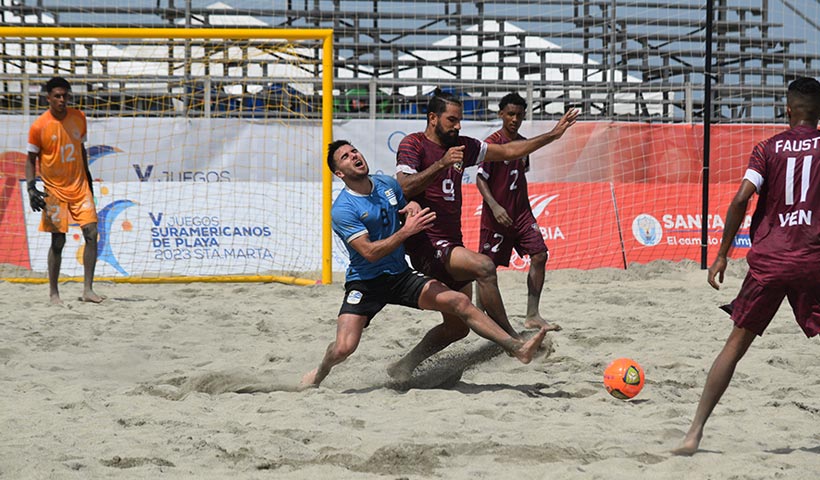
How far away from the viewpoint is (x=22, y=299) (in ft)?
27.9

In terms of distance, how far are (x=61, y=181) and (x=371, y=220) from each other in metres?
4.44

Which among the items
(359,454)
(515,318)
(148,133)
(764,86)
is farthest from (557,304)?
(764,86)

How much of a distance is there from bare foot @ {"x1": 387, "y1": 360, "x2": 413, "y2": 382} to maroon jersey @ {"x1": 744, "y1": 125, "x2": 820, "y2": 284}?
215cm

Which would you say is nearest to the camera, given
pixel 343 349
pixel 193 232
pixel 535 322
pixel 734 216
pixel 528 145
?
pixel 734 216

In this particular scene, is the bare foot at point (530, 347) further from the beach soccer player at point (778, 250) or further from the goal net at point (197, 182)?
the goal net at point (197, 182)

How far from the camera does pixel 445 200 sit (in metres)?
5.54

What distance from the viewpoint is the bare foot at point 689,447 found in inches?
140

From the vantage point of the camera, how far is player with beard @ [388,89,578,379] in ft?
16.8

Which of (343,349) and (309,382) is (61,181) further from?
(343,349)

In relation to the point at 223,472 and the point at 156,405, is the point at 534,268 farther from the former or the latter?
the point at 223,472

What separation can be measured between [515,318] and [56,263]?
402 cm

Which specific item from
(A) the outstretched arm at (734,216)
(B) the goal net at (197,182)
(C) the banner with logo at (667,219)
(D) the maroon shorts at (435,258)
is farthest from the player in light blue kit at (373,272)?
(C) the banner with logo at (667,219)

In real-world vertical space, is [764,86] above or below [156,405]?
above

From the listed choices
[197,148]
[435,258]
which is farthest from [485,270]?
[197,148]
